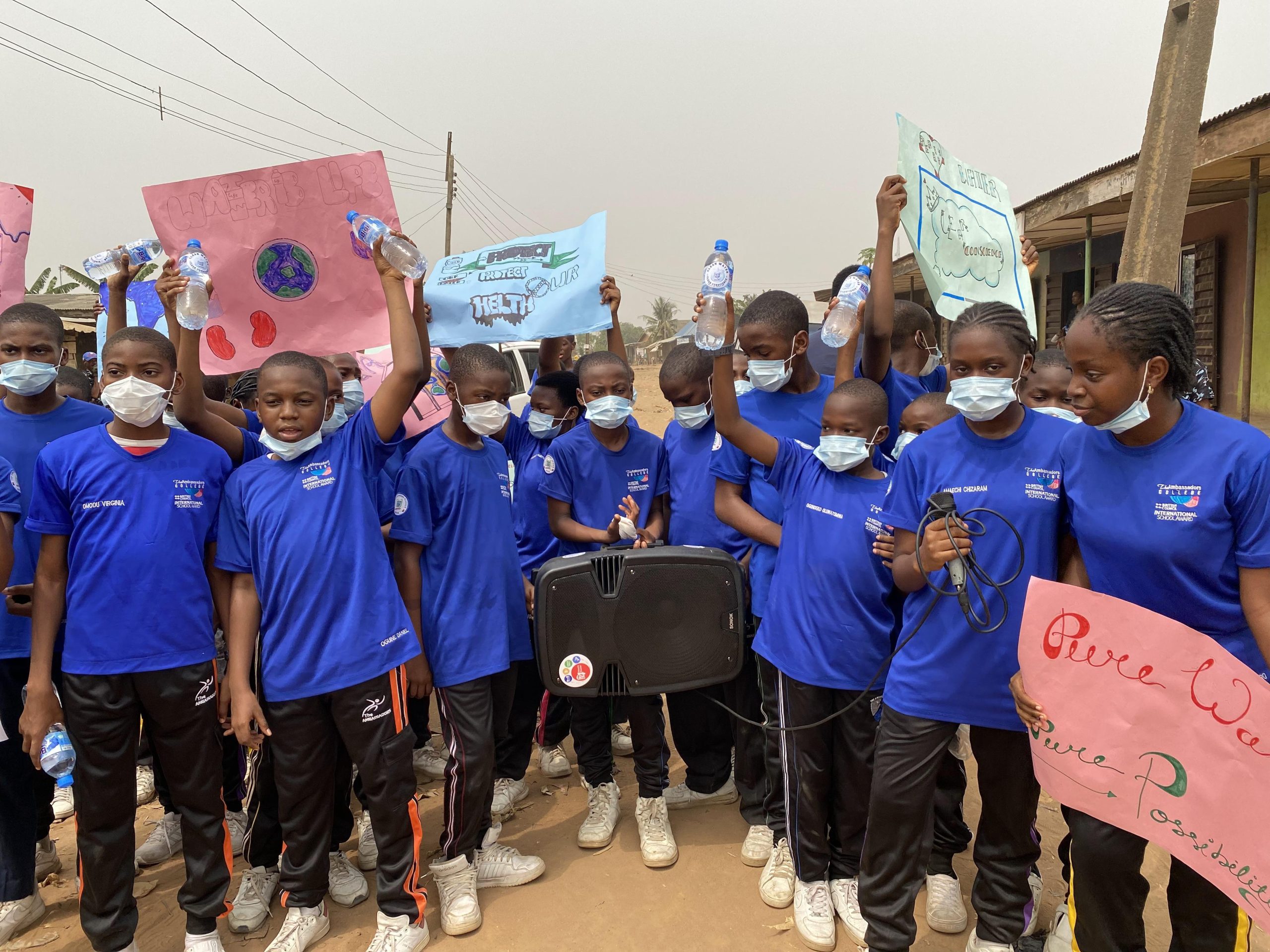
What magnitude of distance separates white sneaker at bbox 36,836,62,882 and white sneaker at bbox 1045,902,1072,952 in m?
3.93

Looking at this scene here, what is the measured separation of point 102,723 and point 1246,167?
1143cm

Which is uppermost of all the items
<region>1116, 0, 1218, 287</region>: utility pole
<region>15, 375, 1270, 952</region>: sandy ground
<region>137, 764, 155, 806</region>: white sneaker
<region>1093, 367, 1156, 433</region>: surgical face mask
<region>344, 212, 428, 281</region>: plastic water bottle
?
<region>1116, 0, 1218, 287</region>: utility pole

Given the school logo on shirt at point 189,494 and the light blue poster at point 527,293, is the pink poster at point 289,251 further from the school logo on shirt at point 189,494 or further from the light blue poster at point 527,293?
the school logo on shirt at point 189,494

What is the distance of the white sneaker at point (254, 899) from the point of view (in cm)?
314

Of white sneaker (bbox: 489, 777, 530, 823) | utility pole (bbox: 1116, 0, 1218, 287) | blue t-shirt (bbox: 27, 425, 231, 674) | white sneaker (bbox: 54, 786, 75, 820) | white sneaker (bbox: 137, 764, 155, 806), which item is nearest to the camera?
blue t-shirt (bbox: 27, 425, 231, 674)

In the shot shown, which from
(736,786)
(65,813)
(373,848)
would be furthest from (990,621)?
(65,813)

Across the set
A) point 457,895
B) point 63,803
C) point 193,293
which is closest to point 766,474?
point 457,895

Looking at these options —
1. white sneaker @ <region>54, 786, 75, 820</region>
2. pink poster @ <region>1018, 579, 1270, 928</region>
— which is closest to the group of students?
pink poster @ <region>1018, 579, 1270, 928</region>

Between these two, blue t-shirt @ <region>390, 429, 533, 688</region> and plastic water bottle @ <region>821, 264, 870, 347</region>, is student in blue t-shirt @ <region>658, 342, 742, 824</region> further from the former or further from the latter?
blue t-shirt @ <region>390, 429, 533, 688</region>

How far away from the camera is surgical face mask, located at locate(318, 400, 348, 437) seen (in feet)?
10.1

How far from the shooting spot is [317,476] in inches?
116

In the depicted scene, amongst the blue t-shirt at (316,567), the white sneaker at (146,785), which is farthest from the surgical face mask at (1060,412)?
the white sneaker at (146,785)

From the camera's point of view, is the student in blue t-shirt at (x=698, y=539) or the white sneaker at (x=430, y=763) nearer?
the student in blue t-shirt at (x=698, y=539)

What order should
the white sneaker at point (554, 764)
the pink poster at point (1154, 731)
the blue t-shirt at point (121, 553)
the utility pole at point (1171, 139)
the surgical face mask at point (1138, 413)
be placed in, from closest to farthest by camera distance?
the pink poster at point (1154, 731) → the surgical face mask at point (1138, 413) → the blue t-shirt at point (121, 553) → the white sneaker at point (554, 764) → the utility pole at point (1171, 139)
